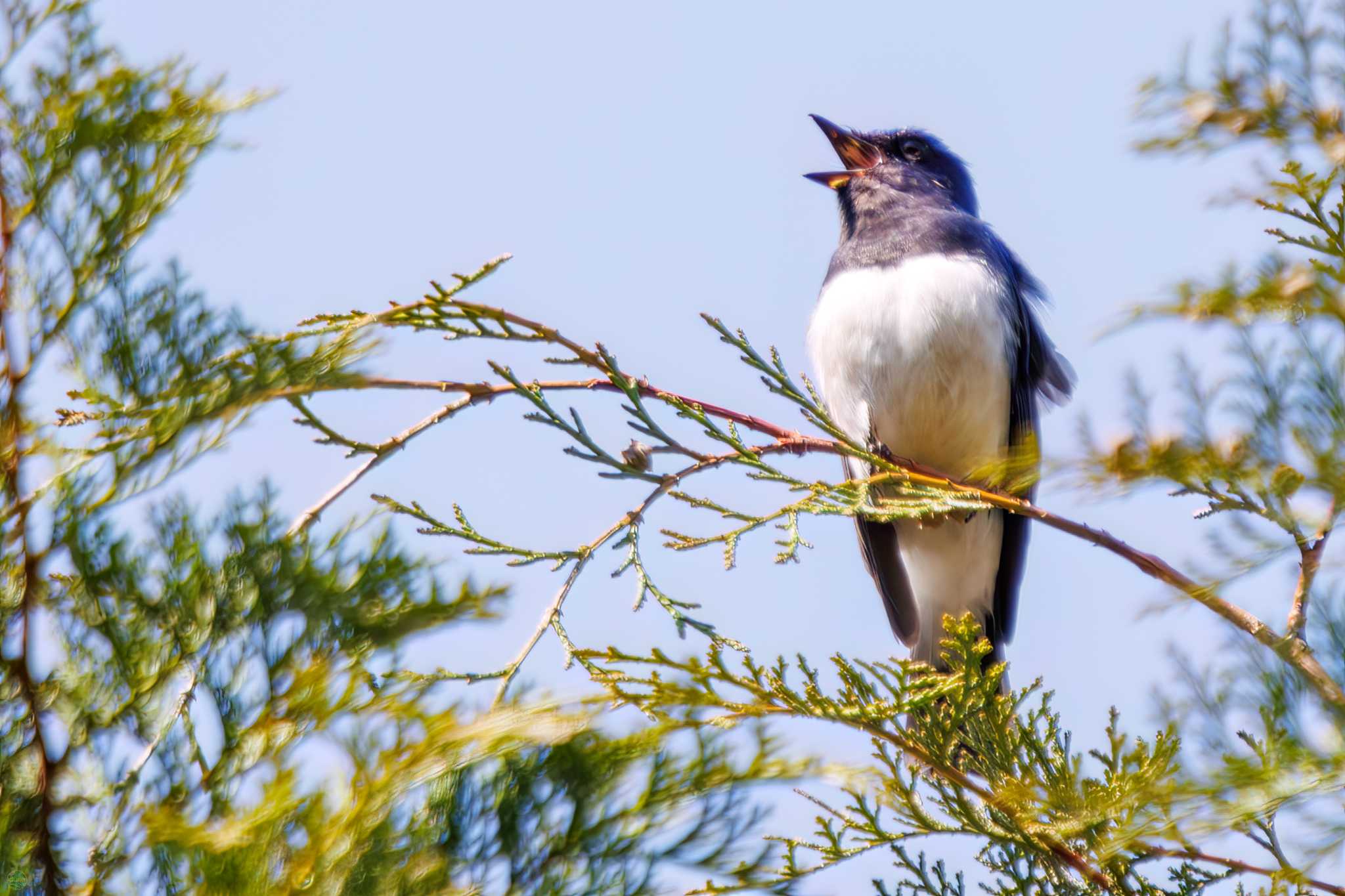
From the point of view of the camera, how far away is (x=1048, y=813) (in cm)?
203

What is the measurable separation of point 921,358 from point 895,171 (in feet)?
3.03

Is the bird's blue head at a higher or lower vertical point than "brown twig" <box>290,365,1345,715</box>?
higher

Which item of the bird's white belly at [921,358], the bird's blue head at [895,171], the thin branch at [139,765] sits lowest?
the thin branch at [139,765]

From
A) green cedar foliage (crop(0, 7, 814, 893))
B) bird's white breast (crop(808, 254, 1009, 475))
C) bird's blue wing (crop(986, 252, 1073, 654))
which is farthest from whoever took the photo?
bird's blue wing (crop(986, 252, 1073, 654))

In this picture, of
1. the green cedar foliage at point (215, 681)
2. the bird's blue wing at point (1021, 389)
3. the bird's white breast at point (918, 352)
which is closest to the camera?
the green cedar foliage at point (215, 681)

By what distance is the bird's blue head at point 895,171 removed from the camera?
171 inches

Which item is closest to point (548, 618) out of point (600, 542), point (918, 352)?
point (600, 542)

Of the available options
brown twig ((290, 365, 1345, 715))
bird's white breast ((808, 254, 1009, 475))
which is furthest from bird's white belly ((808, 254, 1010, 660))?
brown twig ((290, 365, 1345, 715))

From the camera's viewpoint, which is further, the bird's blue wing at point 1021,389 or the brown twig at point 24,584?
the bird's blue wing at point 1021,389

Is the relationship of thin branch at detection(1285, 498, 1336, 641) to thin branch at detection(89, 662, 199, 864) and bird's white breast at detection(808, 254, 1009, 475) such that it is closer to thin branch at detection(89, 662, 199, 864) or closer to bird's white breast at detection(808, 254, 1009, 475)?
thin branch at detection(89, 662, 199, 864)

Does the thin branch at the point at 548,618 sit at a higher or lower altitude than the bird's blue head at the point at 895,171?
lower

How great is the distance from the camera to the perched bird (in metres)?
3.85

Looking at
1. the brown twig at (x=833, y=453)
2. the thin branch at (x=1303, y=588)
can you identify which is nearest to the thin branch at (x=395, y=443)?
the brown twig at (x=833, y=453)

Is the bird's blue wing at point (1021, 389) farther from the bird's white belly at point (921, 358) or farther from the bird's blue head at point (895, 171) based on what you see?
the bird's blue head at point (895, 171)
